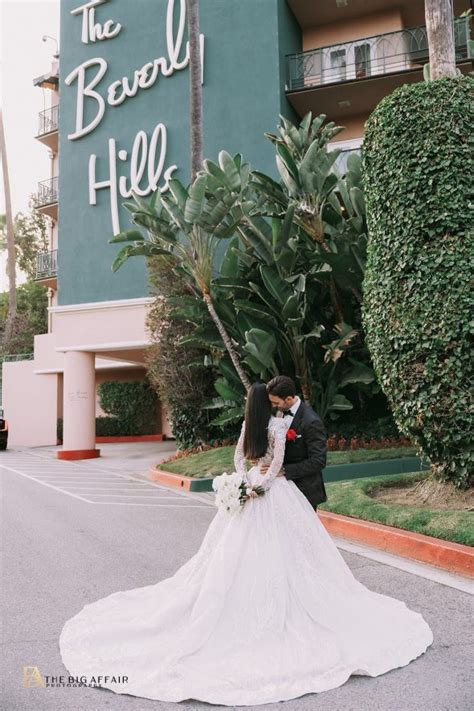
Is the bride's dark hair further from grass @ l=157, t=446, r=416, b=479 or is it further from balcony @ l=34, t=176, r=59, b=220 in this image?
balcony @ l=34, t=176, r=59, b=220

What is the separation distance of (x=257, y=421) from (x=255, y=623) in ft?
4.22

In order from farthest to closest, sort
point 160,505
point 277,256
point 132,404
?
point 132,404 < point 277,256 < point 160,505

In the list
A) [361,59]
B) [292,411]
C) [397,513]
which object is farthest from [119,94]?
[292,411]

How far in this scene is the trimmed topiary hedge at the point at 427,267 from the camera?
25.8ft

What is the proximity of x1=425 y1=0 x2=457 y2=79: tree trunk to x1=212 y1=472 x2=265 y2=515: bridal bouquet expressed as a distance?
24.2 feet

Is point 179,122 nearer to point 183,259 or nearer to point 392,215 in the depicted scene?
point 183,259

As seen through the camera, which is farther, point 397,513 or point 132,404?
point 132,404

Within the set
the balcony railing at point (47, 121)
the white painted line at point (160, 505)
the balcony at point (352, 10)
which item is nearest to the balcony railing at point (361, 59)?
the balcony at point (352, 10)

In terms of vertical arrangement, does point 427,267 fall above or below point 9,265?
below

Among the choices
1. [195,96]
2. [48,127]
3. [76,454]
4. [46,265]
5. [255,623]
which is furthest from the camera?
[48,127]

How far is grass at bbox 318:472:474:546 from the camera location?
6.66 metres

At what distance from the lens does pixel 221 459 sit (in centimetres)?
1409

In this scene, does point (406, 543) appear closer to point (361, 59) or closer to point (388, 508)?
point (388, 508)

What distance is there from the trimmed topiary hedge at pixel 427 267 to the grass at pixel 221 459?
13.8ft
